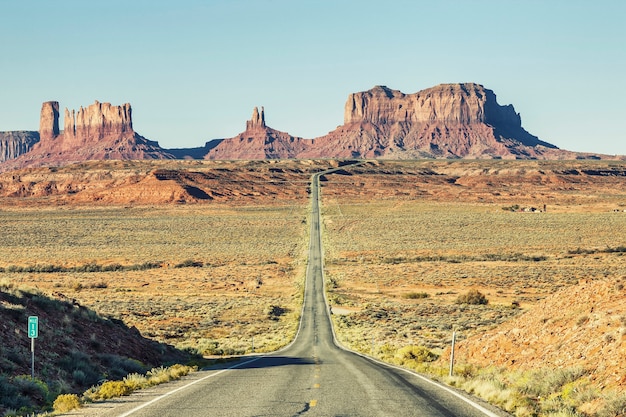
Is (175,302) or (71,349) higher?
(71,349)

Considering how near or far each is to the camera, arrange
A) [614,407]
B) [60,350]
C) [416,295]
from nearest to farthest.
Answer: [614,407] → [60,350] → [416,295]

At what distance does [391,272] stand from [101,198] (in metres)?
108

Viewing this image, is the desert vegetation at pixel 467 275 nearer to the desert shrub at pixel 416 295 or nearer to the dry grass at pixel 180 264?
the desert shrub at pixel 416 295

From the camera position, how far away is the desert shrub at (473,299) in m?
45.7

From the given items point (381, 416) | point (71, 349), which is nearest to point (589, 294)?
point (381, 416)

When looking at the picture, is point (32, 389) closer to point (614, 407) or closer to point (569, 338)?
point (614, 407)

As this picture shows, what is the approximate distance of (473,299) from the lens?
4588 centimetres

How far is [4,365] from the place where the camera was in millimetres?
14477

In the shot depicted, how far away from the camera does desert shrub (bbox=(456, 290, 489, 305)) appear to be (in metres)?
45.7

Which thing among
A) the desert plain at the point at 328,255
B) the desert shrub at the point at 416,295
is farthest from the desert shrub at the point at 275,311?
the desert shrub at the point at 416,295

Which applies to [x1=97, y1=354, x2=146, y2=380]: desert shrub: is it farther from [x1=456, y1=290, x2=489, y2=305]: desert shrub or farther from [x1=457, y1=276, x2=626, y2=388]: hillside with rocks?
[x1=456, y1=290, x2=489, y2=305]: desert shrub

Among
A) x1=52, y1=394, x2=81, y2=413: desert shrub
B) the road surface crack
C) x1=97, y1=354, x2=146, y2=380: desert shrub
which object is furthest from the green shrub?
x1=52, y1=394, x2=81, y2=413: desert shrub

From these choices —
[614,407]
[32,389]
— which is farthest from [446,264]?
[614,407]

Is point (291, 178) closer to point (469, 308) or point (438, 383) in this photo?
point (469, 308)
